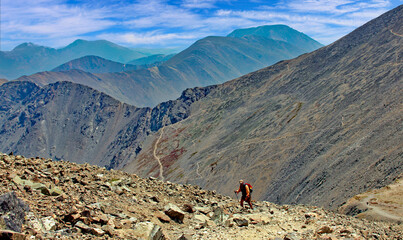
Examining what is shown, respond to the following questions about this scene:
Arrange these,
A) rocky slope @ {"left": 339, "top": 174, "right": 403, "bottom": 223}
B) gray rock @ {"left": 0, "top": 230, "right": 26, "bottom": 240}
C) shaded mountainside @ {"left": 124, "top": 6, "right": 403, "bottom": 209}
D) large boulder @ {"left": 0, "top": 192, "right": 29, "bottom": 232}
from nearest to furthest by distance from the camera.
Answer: gray rock @ {"left": 0, "top": 230, "right": 26, "bottom": 240} → large boulder @ {"left": 0, "top": 192, "right": 29, "bottom": 232} → rocky slope @ {"left": 339, "top": 174, "right": 403, "bottom": 223} → shaded mountainside @ {"left": 124, "top": 6, "right": 403, "bottom": 209}

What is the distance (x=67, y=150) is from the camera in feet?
517

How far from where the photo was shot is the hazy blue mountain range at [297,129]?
1603 inches

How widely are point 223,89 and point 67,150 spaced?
83.8 meters

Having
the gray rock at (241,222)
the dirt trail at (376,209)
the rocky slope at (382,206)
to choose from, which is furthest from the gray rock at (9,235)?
the dirt trail at (376,209)

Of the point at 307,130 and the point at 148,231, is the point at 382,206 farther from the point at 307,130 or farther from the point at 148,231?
the point at 307,130

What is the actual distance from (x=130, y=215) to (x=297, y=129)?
54753mm

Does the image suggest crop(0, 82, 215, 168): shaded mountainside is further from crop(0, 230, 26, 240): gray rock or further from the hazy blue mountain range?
crop(0, 230, 26, 240): gray rock

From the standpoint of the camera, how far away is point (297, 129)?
208 feet

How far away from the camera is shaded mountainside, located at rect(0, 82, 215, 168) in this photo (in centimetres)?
13650

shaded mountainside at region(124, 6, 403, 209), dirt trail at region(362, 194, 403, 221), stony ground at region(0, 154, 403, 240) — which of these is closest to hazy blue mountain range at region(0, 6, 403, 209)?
shaded mountainside at region(124, 6, 403, 209)

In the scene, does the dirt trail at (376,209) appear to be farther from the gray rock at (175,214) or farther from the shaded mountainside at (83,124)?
Answer: the shaded mountainside at (83,124)

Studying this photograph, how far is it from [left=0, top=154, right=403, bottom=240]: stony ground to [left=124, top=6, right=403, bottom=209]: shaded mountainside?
20491 millimetres

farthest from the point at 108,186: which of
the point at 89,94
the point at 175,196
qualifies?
the point at 89,94

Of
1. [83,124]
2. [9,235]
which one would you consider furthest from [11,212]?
[83,124]
